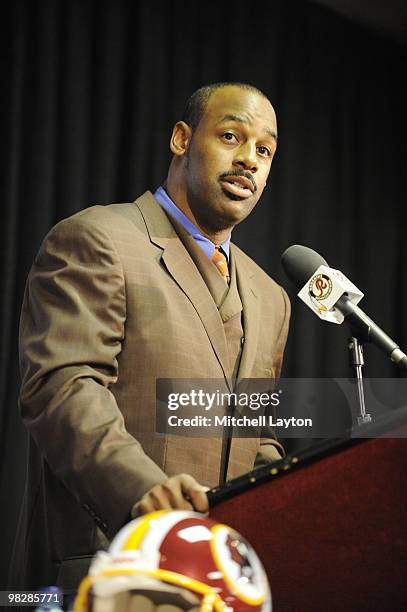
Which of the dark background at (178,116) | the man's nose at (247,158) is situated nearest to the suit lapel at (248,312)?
the man's nose at (247,158)

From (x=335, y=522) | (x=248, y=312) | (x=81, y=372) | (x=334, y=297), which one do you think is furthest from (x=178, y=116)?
(x=335, y=522)

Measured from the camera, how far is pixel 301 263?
176cm

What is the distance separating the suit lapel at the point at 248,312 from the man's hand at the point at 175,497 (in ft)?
2.19

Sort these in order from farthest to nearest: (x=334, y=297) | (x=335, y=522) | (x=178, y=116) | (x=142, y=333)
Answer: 1. (x=178, y=116)
2. (x=142, y=333)
3. (x=334, y=297)
4. (x=335, y=522)

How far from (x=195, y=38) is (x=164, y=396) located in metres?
2.11

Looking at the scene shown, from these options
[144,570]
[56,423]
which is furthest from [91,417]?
[144,570]

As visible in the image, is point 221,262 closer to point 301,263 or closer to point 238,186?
point 238,186

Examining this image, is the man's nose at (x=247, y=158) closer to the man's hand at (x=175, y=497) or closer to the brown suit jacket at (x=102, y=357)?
the brown suit jacket at (x=102, y=357)

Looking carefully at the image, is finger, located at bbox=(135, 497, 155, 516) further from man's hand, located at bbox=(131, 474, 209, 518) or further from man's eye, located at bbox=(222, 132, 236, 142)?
man's eye, located at bbox=(222, 132, 236, 142)

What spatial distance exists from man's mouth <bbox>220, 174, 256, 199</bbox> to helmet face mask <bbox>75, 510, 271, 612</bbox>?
4.05 feet

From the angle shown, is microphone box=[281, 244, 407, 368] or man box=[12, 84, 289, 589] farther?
microphone box=[281, 244, 407, 368]

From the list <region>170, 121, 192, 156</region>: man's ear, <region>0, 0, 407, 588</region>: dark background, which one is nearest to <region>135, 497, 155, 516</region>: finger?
<region>170, 121, 192, 156</region>: man's ear

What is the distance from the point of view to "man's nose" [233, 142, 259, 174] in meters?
1.99

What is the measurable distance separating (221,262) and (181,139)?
34 centimetres
